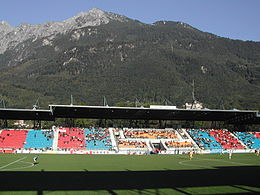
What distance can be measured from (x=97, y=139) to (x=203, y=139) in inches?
917

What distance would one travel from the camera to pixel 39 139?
64.4m

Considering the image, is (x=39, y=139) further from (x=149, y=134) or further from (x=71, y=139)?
(x=149, y=134)

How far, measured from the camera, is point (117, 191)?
17.4 metres

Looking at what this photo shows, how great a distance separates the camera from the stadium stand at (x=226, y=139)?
230 ft

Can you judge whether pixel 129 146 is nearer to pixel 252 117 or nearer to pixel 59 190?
pixel 252 117

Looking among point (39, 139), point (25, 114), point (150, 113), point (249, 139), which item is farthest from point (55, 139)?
point (249, 139)

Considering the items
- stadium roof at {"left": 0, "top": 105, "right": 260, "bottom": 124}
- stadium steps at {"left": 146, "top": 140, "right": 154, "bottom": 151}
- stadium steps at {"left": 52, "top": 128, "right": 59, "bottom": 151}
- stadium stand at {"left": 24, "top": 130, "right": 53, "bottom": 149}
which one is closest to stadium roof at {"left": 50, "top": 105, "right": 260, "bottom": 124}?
stadium roof at {"left": 0, "top": 105, "right": 260, "bottom": 124}

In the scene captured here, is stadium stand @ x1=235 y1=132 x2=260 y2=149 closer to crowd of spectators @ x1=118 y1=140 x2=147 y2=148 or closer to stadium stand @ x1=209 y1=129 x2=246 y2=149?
stadium stand @ x1=209 y1=129 x2=246 y2=149

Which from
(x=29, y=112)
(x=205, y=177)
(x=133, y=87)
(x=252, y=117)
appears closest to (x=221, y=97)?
(x=133, y=87)

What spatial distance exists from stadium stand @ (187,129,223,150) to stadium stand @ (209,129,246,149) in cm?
123

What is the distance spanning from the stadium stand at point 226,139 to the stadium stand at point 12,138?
4097 centimetres

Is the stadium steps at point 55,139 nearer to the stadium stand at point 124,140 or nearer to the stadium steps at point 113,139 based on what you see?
the stadium stand at point 124,140

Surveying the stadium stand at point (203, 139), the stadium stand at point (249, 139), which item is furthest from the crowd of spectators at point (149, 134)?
the stadium stand at point (249, 139)

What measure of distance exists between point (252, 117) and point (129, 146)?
29.5 meters
